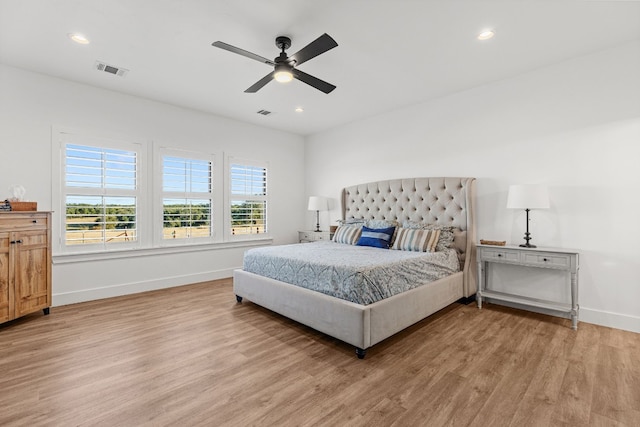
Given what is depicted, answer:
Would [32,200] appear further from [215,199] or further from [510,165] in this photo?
[510,165]

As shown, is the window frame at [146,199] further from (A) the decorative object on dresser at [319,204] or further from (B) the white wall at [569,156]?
(B) the white wall at [569,156]

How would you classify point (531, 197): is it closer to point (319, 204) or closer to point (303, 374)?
point (303, 374)

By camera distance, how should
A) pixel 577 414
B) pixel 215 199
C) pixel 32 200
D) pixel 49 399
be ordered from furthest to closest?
pixel 215 199
pixel 32 200
pixel 49 399
pixel 577 414

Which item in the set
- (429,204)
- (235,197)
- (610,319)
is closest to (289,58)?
(429,204)

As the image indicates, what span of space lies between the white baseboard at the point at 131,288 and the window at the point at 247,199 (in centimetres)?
84

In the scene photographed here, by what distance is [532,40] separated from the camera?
2938 mm

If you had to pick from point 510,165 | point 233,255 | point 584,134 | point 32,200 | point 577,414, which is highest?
point 584,134

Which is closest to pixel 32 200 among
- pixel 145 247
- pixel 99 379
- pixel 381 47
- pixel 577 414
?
pixel 145 247

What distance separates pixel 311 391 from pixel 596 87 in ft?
13.5

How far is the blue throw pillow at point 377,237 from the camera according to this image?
411cm

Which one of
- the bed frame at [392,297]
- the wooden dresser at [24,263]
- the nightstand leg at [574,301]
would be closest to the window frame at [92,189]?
the wooden dresser at [24,263]

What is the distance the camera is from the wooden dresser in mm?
3074

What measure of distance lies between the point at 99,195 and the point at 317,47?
3598mm

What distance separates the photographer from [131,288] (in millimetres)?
4387
